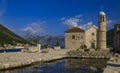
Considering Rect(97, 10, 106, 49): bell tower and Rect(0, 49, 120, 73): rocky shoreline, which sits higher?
Rect(97, 10, 106, 49): bell tower

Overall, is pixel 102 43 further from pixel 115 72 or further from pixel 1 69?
pixel 115 72

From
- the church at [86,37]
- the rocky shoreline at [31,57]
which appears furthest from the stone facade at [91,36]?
the rocky shoreline at [31,57]

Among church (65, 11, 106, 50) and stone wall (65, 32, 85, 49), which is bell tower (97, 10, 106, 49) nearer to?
church (65, 11, 106, 50)

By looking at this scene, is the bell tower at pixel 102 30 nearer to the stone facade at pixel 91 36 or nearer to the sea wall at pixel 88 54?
the stone facade at pixel 91 36

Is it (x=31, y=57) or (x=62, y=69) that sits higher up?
(x=31, y=57)

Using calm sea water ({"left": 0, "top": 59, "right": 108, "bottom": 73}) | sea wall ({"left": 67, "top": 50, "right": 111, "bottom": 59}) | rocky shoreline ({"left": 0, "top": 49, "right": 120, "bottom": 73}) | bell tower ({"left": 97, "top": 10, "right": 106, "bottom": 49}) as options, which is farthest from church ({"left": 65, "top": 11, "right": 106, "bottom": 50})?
calm sea water ({"left": 0, "top": 59, "right": 108, "bottom": 73})

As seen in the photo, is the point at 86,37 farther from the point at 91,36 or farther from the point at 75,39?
the point at 75,39

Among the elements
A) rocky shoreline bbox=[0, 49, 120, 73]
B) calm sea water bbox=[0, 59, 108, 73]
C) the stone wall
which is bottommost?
calm sea water bbox=[0, 59, 108, 73]

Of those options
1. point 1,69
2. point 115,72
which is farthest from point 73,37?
point 115,72

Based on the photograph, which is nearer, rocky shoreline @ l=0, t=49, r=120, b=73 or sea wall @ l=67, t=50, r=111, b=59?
rocky shoreline @ l=0, t=49, r=120, b=73

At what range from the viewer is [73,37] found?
96812 mm

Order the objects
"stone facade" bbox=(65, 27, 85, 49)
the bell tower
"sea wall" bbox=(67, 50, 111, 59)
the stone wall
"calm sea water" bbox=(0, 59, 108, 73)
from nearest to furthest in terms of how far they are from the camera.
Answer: "calm sea water" bbox=(0, 59, 108, 73) < "sea wall" bbox=(67, 50, 111, 59) < the bell tower < the stone wall < "stone facade" bbox=(65, 27, 85, 49)

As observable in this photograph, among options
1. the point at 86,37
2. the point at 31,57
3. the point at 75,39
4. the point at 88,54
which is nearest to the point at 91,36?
the point at 86,37

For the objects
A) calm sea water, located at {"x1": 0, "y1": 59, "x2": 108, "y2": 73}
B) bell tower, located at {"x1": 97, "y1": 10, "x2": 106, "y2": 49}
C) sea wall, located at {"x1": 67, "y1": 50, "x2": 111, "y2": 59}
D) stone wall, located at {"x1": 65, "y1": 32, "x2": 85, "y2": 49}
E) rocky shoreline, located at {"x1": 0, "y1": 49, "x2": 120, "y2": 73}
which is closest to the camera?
calm sea water, located at {"x1": 0, "y1": 59, "x2": 108, "y2": 73}
